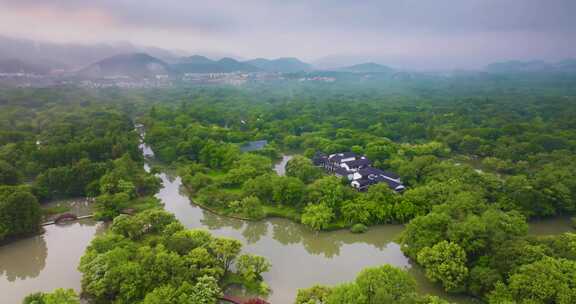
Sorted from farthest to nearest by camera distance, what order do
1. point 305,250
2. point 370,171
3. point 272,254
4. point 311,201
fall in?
point 370,171, point 311,201, point 305,250, point 272,254

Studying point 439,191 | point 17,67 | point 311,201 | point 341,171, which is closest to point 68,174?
point 311,201

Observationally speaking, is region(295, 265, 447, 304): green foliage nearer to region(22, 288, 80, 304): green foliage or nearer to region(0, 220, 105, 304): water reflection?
region(22, 288, 80, 304): green foliage

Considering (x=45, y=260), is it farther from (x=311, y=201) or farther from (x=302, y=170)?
(x=302, y=170)

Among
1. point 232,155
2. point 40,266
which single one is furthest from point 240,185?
point 40,266

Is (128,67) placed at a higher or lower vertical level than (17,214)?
higher

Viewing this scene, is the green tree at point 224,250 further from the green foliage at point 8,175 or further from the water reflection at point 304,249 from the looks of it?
the green foliage at point 8,175

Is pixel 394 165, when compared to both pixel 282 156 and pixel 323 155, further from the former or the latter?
pixel 282 156
